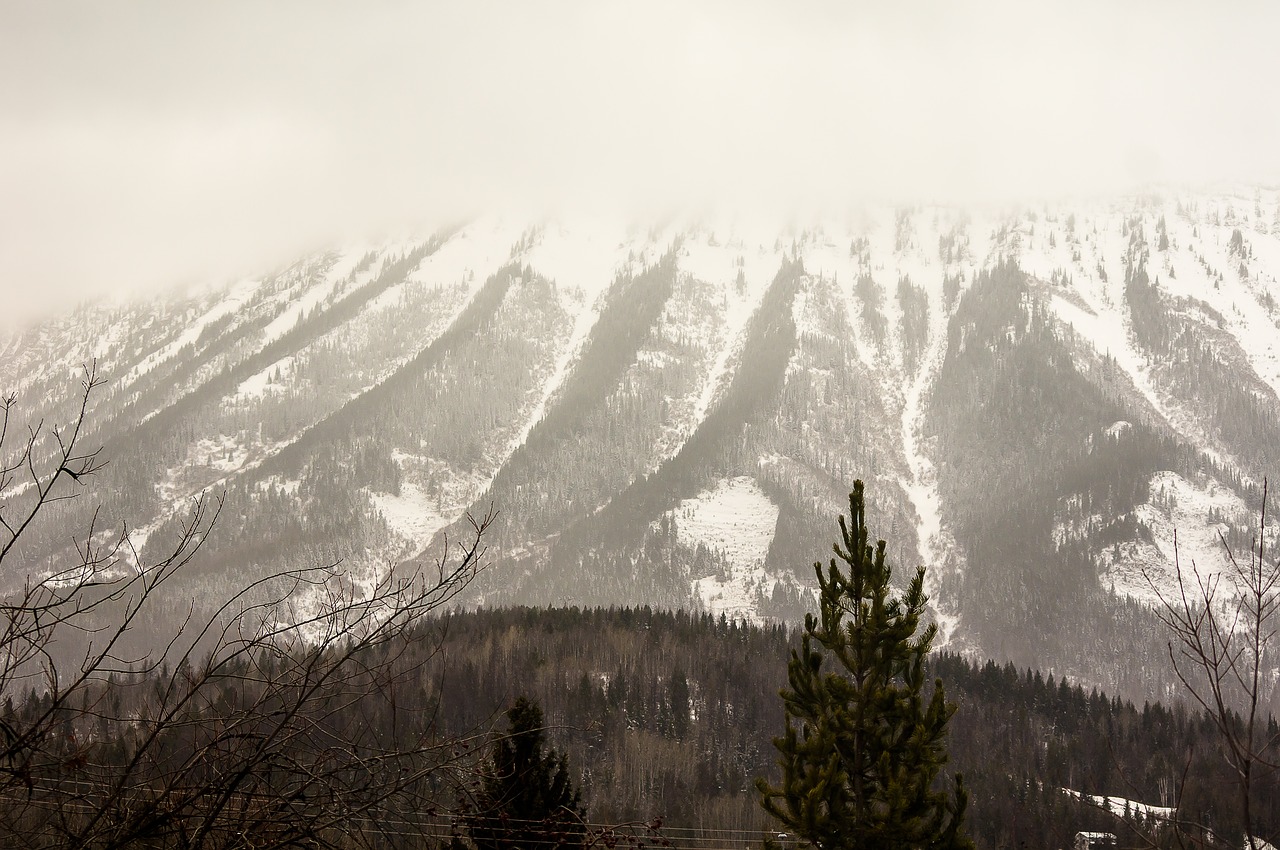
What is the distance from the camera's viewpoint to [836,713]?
19469mm

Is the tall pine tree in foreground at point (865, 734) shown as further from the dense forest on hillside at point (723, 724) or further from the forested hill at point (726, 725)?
the dense forest on hillside at point (723, 724)

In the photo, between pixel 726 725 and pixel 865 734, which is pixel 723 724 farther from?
pixel 865 734

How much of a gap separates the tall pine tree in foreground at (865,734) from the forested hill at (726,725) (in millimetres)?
70437

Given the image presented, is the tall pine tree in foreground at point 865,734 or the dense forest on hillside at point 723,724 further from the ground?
the tall pine tree in foreground at point 865,734

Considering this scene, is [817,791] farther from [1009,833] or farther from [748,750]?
[748,750]

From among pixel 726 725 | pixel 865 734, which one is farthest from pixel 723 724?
pixel 865 734

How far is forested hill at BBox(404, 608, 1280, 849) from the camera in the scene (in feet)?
319

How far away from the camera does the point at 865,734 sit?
19422 mm

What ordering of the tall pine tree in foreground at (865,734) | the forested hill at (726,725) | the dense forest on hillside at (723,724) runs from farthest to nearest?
1. the forested hill at (726,725)
2. the dense forest on hillside at (723,724)
3. the tall pine tree in foreground at (865,734)

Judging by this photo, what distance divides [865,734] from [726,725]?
114757 mm

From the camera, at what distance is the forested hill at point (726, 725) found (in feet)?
319

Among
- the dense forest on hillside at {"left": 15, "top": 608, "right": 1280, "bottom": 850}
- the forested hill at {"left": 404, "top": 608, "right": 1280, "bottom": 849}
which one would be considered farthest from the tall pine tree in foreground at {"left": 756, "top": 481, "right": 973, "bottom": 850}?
the dense forest on hillside at {"left": 15, "top": 608, "right": 1280, "bottom": 850}

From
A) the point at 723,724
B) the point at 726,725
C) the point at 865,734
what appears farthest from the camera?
the point at 723,724

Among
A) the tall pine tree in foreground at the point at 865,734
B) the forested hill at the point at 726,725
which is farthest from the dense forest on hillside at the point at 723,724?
the tall pine tree in foreground at the point at 865,734
